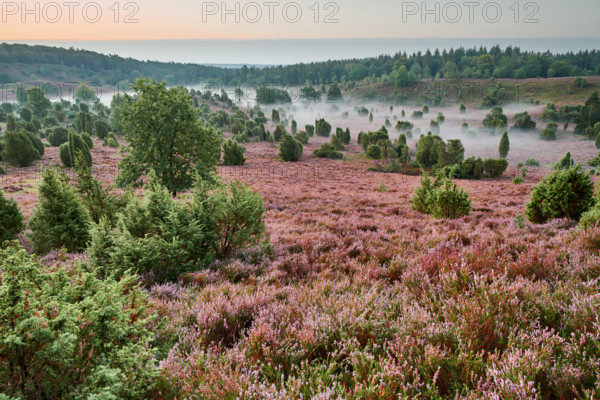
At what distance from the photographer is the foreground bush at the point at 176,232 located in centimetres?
544

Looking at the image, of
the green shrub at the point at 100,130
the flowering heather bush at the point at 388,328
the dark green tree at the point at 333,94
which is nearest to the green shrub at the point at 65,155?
the green shrub at the point at 100,130

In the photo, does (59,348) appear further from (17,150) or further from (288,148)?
(288,148)

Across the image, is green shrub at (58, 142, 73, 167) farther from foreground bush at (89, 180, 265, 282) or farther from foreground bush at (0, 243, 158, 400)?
foreground bush at (0, 243, 158, 400)

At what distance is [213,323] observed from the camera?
11.4 ft

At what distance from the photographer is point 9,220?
363 inches

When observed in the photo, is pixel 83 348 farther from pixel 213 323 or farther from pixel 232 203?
pixel 232 203

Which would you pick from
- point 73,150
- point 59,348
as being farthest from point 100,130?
point 59,348

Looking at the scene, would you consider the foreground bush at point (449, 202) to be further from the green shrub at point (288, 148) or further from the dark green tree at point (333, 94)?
the dark green tree at point (333, 94)

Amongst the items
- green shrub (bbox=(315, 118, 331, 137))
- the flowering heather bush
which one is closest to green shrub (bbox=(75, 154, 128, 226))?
the flowering heather bush

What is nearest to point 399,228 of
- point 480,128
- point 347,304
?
point 347,304

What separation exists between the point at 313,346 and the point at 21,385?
2261 millimetres

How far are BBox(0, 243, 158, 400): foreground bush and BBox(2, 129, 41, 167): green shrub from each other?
55407 millimetres

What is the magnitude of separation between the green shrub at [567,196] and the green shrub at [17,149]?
5862 cm

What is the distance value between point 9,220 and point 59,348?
35.5ft
